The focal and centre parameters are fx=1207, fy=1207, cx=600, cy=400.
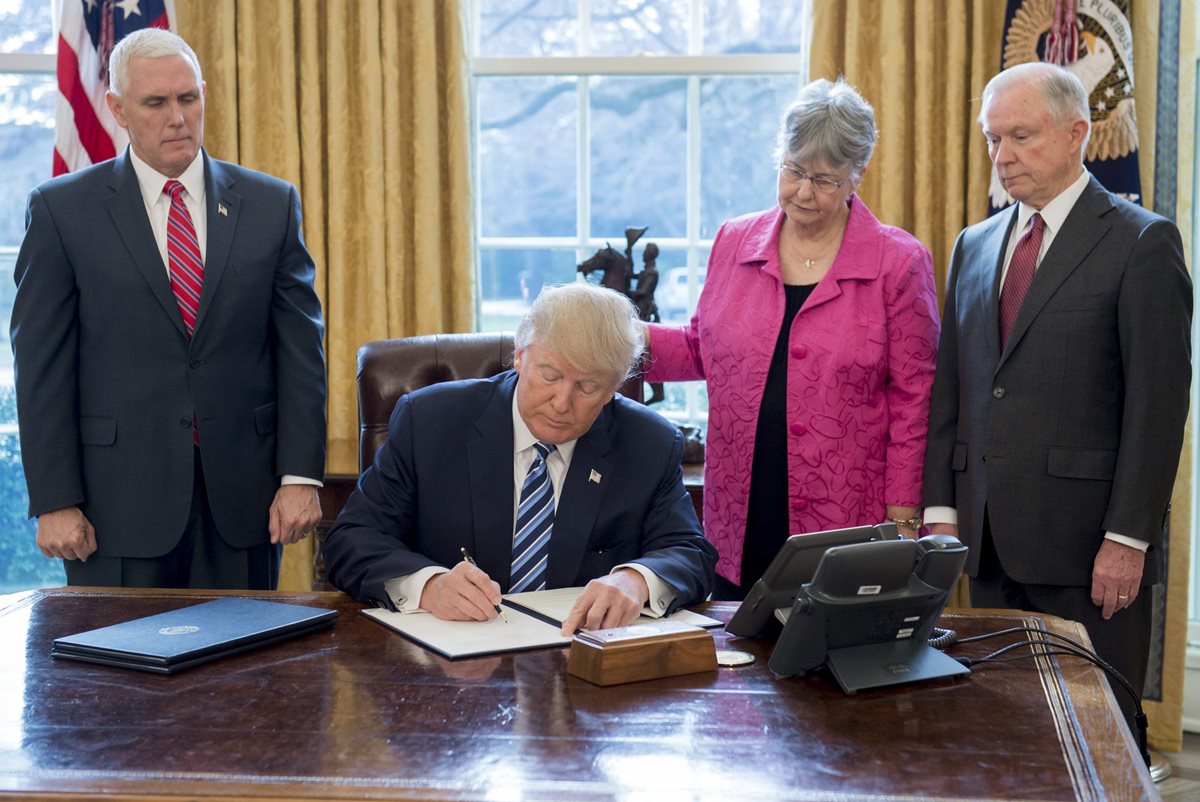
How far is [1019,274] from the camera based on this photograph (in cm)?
253

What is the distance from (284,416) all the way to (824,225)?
4.23 feet

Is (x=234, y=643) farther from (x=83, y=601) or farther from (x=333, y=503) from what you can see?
(x=333, y=503)

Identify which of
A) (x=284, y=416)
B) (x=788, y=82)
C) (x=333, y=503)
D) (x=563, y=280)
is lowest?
(x=333, y=503)

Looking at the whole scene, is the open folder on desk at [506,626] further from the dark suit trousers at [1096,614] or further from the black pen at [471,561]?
the dark suit trousers at [1096,614]

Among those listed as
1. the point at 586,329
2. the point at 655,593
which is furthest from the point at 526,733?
the point at 586,329

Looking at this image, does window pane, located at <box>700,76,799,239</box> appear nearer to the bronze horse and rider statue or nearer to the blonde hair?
the bronze horse and rider statue

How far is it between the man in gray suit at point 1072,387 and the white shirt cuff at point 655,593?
780 millimetres

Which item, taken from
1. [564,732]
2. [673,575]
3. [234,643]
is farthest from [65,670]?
[673,575]

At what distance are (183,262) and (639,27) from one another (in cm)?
207

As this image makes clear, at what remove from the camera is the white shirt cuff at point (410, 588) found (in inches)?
82.0

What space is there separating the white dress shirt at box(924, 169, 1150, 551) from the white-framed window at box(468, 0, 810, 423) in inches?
64.5

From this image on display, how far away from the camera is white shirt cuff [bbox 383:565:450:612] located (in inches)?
82.0

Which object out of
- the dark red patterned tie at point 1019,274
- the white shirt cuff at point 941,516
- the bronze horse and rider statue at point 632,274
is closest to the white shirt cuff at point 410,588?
the white shirt cuff at point 941,516

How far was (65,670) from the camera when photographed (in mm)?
1777
